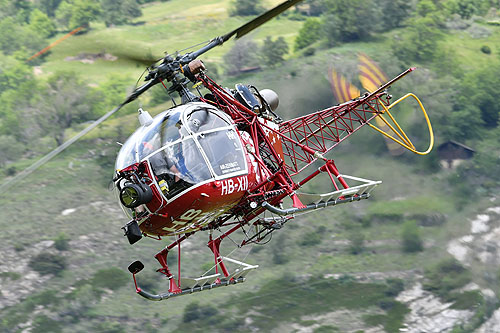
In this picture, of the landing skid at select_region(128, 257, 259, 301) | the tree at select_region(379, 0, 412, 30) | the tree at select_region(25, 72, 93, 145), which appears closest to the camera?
the landing skid at select_region(128, 257, 259, 301)

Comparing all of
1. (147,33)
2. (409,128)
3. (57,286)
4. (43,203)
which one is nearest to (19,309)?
(57,286)

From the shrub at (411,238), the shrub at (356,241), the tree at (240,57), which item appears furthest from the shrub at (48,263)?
the tree at (240,57)

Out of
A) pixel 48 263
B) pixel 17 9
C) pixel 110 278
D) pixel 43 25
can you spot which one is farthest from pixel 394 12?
pixel 17 9

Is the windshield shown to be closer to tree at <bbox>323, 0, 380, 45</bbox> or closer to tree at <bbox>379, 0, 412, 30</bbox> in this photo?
tree at <bbox>323, 0, 380, 45</bbox>

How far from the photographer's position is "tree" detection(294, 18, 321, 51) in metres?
71.4

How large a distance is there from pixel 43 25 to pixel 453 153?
155 feet

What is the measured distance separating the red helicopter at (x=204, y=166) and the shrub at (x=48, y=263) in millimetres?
28606

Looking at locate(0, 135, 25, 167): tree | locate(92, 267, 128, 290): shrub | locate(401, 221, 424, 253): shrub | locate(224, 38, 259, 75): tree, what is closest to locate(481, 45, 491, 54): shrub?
locate(224, 38, 259, 75): tree

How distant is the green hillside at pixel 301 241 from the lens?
43.3 metres

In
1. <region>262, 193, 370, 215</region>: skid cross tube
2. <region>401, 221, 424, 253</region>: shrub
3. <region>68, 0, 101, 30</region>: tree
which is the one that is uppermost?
<region>262, 193, 370, 215</region>: skid cross tube

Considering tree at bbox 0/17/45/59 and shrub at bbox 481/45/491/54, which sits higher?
tree at bbox 0/17/45/59

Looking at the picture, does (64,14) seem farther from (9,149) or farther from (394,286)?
(394,286)

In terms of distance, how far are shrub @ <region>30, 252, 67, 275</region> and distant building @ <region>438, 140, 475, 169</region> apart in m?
25.4

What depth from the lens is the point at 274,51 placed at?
223 feet
